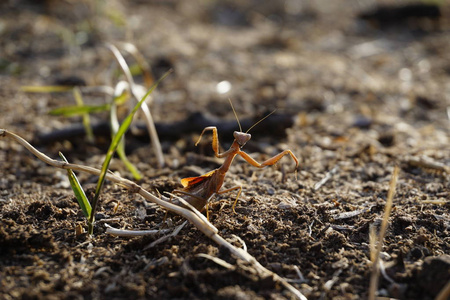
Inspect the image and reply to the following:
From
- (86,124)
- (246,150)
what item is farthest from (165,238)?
(86,124)

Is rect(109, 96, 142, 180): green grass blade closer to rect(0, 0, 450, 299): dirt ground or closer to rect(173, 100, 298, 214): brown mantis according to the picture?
rect(0, 0, 450, 299): dirt ground

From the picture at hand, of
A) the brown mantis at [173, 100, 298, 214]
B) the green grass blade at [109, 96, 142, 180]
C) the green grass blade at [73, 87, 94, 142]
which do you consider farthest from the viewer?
the green grass blade at [73, 87, 94, 142]

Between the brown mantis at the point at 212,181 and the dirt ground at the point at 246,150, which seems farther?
the brown mantis at the point at 212,181

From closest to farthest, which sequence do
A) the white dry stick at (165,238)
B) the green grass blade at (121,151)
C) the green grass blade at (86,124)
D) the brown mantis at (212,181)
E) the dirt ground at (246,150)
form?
the dirt ground at (246,150) → the white dry stick at (165,238) → the brown mantis at (212,181) → the green grass blade at (121,151) → the green grass blade at (86,124)

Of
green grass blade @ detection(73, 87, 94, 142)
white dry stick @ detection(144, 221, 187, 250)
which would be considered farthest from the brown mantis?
green grass blade @ detection(73, 87, 94, 142)

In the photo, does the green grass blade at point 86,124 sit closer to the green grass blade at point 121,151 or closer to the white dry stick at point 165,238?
the green grass blade at point 121,151

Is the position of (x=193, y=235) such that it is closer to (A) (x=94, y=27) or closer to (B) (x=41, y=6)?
(A) (x=94, y=27)

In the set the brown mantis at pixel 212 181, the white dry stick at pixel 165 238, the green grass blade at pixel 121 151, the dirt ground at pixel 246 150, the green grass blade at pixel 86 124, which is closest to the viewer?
the dirt ground at pixel 246 150

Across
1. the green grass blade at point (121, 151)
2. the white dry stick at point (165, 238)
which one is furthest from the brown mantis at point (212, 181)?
the green grass blade at point (121, 151)
